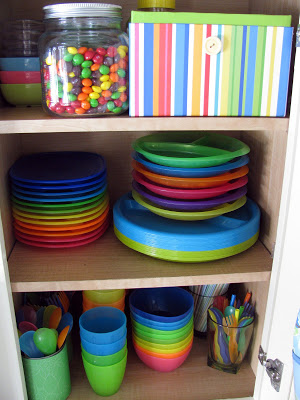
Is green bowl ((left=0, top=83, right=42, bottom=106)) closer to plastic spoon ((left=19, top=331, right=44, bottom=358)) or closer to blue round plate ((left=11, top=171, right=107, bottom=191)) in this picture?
blue round plate ((left=11, top=171, right=107, bottom=191))

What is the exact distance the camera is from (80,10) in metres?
0.80

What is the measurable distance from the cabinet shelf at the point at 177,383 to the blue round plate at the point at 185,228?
0.39 m

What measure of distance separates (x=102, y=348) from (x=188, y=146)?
53cm

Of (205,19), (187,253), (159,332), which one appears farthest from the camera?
(159,332)

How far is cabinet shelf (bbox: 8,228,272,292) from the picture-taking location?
906mm

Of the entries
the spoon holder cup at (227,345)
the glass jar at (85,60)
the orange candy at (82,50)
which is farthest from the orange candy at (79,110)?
the spoon holder cup at (227,345)

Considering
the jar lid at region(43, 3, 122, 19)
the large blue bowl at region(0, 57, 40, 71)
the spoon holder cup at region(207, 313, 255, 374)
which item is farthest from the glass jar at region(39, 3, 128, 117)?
the spoon holder cup at region(207, 313, 255, 374)

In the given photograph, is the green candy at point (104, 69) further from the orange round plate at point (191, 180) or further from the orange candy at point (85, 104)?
the orange round plate at point (191, 180)

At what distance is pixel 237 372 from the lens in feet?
3.70

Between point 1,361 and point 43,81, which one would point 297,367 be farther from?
point 43,81

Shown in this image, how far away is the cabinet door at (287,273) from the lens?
0.82m

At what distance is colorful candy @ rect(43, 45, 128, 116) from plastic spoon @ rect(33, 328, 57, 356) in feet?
1.62

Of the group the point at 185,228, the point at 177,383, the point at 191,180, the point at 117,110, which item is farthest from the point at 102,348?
the point at 117,110

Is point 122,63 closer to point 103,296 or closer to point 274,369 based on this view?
point 103,296
